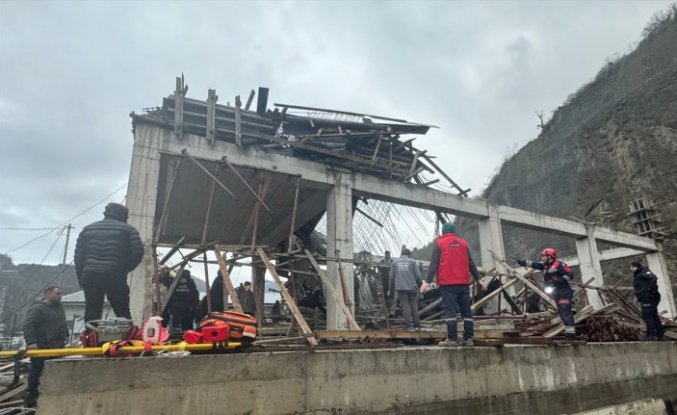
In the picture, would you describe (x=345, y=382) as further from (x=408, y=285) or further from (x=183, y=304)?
(x=183, y=304)

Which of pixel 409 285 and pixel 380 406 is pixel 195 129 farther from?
pixel 380 406

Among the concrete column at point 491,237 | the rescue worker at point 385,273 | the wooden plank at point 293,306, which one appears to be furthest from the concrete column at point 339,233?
the concrete column at point 491,237

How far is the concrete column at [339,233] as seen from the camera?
945 centimetres

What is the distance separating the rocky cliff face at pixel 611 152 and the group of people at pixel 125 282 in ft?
62.7

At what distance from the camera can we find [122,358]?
9.81 feet

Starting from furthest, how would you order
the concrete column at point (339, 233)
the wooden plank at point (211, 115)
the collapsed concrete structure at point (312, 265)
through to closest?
the concrete column at point (339, 233) < the wooden plank at point (211, 115) < the collapsed concrete structure at point (312, 265)

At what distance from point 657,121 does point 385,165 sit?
917 inches

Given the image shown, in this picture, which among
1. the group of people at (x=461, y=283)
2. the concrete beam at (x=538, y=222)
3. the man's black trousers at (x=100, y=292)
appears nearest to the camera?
the man's black trousers at (x=100, y=292)

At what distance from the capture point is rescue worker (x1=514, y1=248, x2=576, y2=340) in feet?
21.3

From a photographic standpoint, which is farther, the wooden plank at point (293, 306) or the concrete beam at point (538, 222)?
the concrete beam at point (538, 222)

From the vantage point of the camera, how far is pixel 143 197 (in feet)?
26.4

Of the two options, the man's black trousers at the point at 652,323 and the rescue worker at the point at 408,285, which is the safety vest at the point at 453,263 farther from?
the man's black trousers at the point at 652,323

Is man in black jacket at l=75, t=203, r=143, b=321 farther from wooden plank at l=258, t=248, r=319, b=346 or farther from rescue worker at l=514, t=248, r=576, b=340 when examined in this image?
rescue worker at l=514, t=248, r=576, b=340

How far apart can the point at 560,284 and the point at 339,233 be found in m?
4.93
